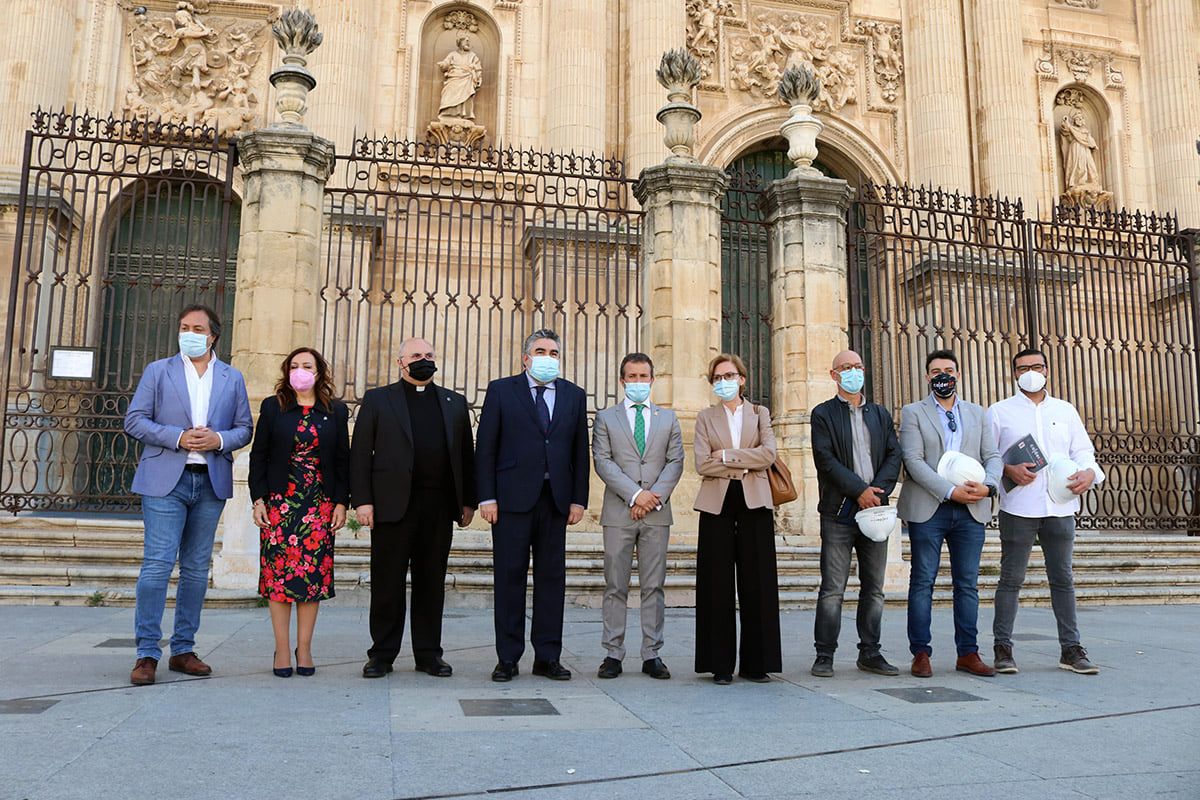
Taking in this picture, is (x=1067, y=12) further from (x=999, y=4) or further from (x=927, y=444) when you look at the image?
(x=927, y=444)

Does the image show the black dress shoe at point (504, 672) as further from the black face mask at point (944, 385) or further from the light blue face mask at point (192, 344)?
the black face mask at point (944, 385)

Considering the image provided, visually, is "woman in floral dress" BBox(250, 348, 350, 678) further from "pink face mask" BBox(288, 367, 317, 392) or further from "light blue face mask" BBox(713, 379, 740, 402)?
"light blue face mask" BBox(713, 379, 740, 402)

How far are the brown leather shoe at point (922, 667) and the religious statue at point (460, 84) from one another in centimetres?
1275

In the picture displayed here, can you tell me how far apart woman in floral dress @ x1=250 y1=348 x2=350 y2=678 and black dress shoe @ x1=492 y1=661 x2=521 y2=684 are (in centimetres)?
97

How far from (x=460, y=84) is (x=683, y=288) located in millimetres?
7942

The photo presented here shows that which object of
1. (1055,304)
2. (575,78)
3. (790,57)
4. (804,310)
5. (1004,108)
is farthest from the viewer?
(790,57)

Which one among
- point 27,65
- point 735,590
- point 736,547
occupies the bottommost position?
point 735,590

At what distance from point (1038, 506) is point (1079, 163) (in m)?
15.4

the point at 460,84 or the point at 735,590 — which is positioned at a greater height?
the point at 460,84

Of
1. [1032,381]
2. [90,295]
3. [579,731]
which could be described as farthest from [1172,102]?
[579,731]

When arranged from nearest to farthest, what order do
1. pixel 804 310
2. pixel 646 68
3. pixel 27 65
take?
1. pixel 804 310
2. pixel 27 65
3. pixel 646 68

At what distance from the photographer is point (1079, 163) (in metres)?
18.2

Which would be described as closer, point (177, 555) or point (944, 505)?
point (177, 555)

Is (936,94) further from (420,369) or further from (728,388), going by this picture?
(420,369)
